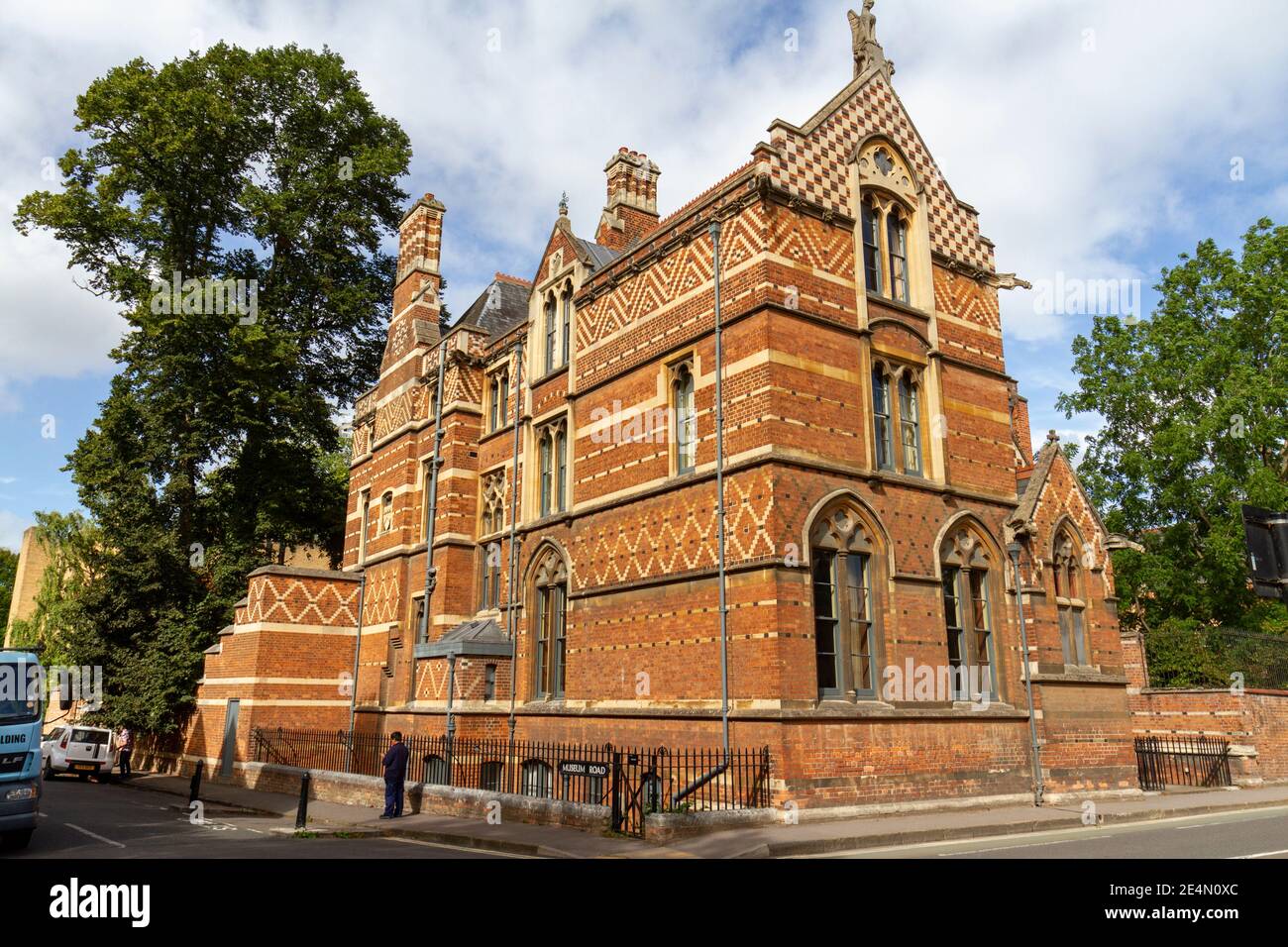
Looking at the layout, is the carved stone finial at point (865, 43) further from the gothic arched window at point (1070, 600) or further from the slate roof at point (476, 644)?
the slate roof at point (476, 644)

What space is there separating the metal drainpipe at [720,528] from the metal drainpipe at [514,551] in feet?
22.2

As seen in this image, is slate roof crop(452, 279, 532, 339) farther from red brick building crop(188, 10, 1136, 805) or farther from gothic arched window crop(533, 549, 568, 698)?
gothic arched window crop(533, 549, 568, 698)

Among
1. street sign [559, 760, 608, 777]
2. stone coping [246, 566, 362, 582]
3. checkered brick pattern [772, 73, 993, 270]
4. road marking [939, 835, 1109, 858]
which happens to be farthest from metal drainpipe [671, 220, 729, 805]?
stone coping [246, 566, 362, 582]

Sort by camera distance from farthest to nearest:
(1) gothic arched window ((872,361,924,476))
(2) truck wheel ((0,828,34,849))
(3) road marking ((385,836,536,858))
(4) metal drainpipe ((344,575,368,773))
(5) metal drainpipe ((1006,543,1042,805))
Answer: (4) metal drainpipe ((344,575,368,773)) < (1) gothic arched window ((872,361,924,476)) < (5) metal drainpipe ((1006,543,1042,805)) < (2) truck wheel ((0,828,34,849)) < (3) road marking ((385,836,536,858))

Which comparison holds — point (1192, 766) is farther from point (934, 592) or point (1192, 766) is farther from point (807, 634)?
point (807, 634)

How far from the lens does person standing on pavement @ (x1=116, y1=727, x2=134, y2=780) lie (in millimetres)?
27750

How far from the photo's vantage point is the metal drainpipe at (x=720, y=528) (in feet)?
47.5

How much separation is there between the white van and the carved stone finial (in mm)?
29163

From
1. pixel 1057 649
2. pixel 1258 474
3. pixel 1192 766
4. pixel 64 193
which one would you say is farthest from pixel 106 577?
pixel 1258 474

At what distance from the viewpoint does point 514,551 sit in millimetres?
21922

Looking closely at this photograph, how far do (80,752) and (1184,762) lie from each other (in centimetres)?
3172

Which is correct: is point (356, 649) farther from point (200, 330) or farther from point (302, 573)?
point (200, 330)

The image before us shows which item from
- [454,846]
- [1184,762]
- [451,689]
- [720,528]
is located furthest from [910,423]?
[1184,762]
